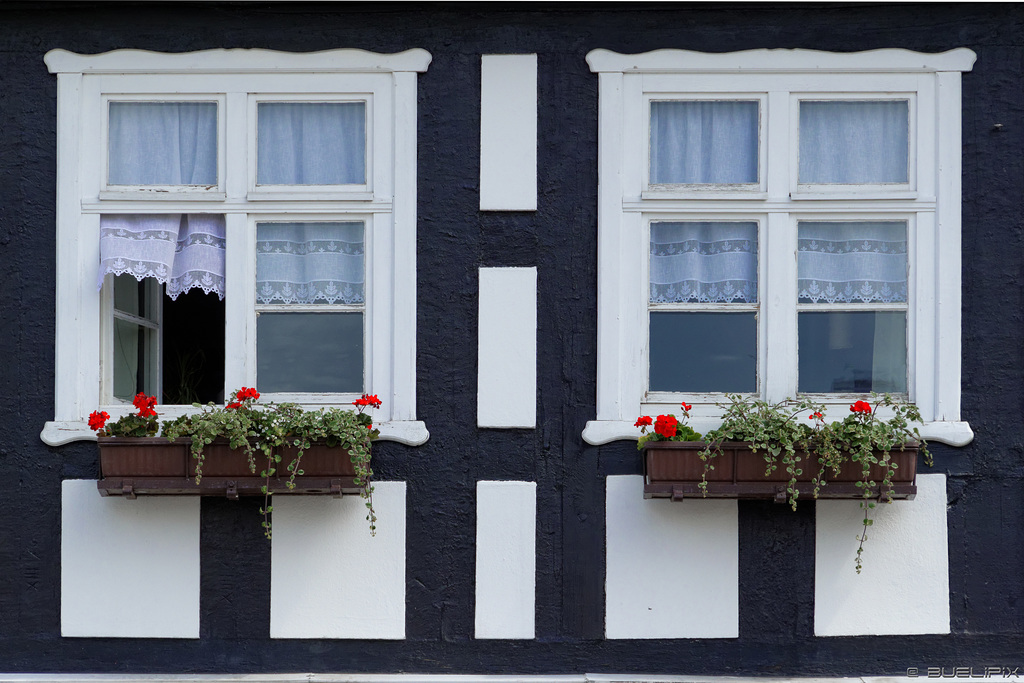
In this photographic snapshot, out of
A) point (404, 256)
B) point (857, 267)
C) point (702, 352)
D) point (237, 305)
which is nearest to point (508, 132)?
point (404, 256)

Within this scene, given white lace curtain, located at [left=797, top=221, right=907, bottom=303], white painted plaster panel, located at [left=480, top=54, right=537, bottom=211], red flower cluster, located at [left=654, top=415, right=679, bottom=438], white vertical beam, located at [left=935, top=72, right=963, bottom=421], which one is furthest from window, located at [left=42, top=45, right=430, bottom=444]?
white vertical beam, located at [left=935, top=72, right=963, bottom=421]

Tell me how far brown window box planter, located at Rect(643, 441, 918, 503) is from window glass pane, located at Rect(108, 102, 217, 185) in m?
2.41

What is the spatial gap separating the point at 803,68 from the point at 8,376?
380 centimetres

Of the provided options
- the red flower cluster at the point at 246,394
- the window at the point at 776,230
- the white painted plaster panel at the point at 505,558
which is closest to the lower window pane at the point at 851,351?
the window at the point at 776,230

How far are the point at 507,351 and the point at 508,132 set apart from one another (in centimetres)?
98

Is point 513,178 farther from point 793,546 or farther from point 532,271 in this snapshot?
point 793,546

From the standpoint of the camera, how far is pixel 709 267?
4719 mm

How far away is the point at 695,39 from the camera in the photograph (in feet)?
15.4

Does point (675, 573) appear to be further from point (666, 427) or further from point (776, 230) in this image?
point (776, 230)

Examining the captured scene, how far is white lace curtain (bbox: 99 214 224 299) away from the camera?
468 cm

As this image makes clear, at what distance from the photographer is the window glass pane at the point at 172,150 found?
4770 millimetres

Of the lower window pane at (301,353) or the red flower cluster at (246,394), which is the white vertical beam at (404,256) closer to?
the lower window pane at (301,353)

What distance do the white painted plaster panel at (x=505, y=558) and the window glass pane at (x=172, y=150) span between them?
194cm

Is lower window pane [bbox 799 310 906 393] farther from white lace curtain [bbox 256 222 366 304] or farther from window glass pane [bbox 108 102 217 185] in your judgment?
window glass pane [bbox 108 102 217 185]
